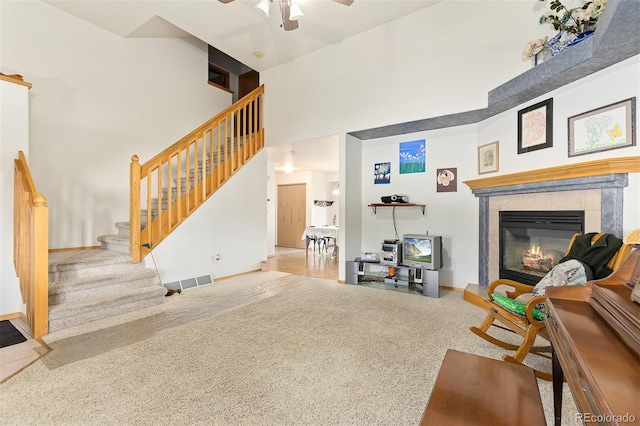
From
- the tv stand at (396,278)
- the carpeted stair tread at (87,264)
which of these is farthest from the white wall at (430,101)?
the carpeted stair tread at (87,264)

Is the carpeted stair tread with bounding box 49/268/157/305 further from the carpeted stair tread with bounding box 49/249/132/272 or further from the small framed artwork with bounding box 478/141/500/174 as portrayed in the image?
the small framed artwork with bounding box 478/141/500/174

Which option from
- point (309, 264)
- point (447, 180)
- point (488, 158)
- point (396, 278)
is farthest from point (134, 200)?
point (488, 158)

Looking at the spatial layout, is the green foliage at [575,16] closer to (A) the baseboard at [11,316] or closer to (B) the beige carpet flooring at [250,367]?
(B) the beige carpet flooring at [250,367]

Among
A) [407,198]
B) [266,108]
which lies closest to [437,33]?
[407,198]

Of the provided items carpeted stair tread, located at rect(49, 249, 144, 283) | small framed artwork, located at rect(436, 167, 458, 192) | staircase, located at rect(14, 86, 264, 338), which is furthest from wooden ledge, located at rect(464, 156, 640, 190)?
carpeted stair tread, located at rect(49, 249, 144, 283)

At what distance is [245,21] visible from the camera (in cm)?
404

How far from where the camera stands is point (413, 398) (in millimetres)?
1691

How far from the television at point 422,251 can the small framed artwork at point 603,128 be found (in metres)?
1.70

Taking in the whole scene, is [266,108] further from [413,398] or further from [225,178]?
[413,398]

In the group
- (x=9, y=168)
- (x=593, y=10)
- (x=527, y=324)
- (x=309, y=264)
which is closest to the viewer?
(x=527, y=324)

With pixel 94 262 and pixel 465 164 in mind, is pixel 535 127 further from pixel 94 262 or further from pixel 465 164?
pixel 94 262

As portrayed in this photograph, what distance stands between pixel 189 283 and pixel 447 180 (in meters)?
3.95

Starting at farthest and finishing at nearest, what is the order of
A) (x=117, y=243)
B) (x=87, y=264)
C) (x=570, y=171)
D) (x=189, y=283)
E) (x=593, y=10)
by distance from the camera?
(x=189, y=283)
(x=117, y=243)
(x=87, y=264)
(x=570, y=171)
(x=593, y=10)

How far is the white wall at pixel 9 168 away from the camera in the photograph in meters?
2.88
